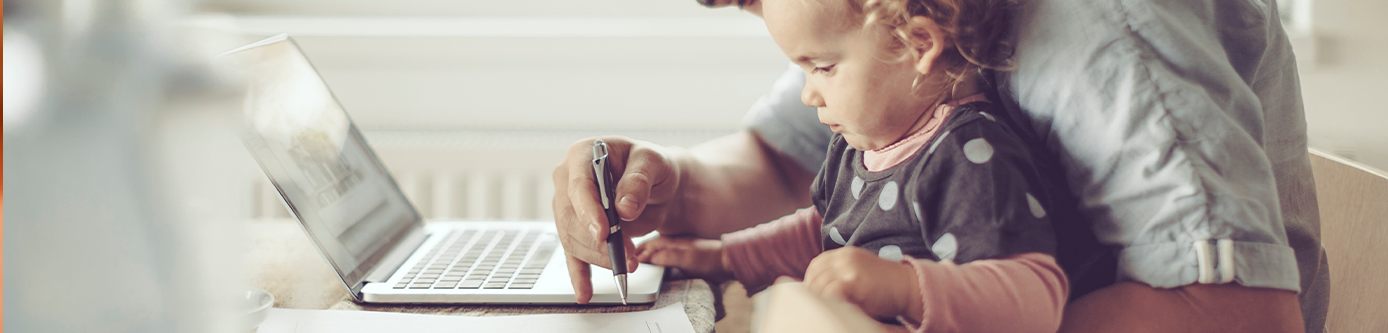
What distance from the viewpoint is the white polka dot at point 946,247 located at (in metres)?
0.43

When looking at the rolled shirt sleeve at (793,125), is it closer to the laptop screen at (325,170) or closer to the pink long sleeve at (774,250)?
the pink long sleeve at (774,250)

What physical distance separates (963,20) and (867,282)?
0.21 m

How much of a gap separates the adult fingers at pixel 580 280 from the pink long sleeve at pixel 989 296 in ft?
0.85

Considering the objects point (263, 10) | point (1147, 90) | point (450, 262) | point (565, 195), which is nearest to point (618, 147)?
point (565, 195)

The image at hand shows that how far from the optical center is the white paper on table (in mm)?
511

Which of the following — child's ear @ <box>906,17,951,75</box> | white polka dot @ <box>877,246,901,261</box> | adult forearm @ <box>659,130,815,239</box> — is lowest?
adult forearm @ <box>659,130,815,239</box>

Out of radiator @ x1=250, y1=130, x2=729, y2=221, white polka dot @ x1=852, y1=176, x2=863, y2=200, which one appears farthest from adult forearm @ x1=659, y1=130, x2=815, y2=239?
radiator @ x1=250, y1=130, x2=729, y2=221

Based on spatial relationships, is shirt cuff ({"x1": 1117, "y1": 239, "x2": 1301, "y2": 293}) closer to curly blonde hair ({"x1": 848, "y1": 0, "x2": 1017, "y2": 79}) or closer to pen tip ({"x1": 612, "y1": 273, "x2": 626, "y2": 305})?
curly blonde hair ({"x1": 848, "y1": 0, "x2": 1017, "y2": 79})

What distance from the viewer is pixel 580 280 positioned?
22.3 inches

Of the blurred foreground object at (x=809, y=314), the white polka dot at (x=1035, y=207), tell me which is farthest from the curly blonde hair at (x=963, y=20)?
the blurred foreground object at (x=809, y=314)

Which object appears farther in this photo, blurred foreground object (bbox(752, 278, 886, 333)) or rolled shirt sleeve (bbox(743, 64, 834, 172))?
Answer: rolled shirt sleeve (bbox(743, 64, 834, 172))

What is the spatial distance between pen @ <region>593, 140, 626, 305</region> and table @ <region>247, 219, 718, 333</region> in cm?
3

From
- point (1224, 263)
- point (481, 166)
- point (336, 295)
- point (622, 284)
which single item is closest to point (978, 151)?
point (1224, 263)

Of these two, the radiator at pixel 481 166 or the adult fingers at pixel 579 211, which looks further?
the radiator at pixel 481 166
